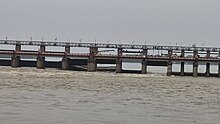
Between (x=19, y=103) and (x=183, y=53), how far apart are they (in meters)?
115

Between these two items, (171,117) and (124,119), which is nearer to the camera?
(124,119)

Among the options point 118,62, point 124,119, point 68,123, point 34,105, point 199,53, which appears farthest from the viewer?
point 199,53

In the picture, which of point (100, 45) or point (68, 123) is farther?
point (100, 45)

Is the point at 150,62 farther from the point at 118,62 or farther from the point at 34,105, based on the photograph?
the point at 34,105

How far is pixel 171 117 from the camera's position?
26.3m

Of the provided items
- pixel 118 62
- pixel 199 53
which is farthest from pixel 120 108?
pixel 199 53

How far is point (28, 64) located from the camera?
137 metres

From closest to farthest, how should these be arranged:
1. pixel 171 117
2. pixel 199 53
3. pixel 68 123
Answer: pixel 68 123
pixel 171 117
pixel 199 53

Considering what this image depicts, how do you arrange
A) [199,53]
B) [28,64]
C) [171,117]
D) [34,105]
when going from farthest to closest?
[199,53], [28,64], [34,105], [171,117]

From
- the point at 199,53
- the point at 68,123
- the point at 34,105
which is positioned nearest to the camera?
the point at 68,123

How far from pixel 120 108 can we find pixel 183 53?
11427 centimetres

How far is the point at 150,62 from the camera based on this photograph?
131750mm

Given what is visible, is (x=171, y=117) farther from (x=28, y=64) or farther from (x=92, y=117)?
(x=28, y=64)

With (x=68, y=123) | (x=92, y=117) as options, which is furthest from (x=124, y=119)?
(x=68, y=123)
